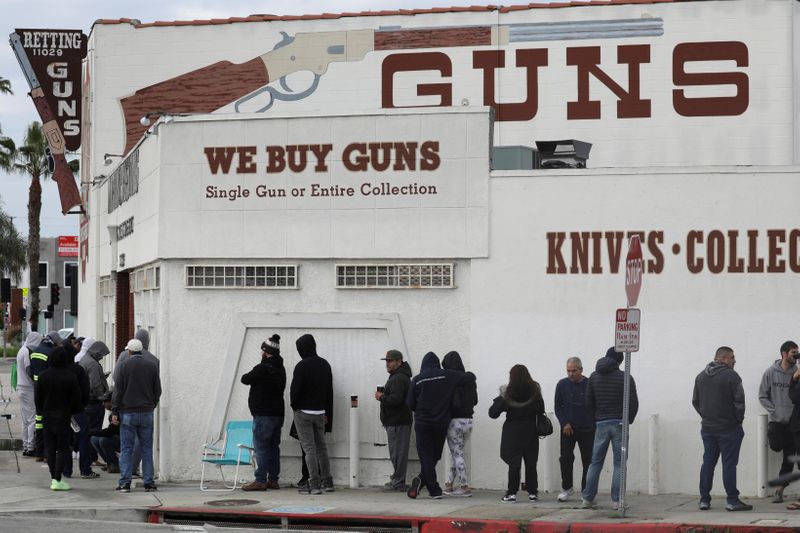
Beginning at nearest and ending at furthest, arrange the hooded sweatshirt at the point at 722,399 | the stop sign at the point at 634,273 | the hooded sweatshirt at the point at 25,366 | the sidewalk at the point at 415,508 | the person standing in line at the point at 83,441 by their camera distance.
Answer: the sidewalk at the point at 415,508 → the stop sign at the point at 634,273 → the hooded sweatshirt at the point at 722,399 → the person standing in line at the point at 83,441 → the hooded sweatshirt at the point at 25,366

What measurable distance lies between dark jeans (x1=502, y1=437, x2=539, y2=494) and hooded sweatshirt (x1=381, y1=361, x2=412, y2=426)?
1423 mm

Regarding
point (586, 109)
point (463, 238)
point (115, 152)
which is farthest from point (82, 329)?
point (463, 238)

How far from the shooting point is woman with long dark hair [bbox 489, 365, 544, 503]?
14539mm

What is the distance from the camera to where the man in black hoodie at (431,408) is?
14.8m

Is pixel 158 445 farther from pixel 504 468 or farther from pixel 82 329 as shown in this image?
pixel 82 329

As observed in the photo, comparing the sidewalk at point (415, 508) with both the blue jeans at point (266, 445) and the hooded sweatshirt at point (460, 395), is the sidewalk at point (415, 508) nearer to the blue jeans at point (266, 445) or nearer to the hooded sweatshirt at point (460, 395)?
the blue jeans at point (266, 445)

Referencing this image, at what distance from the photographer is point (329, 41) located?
25.2m

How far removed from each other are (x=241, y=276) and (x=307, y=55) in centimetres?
970

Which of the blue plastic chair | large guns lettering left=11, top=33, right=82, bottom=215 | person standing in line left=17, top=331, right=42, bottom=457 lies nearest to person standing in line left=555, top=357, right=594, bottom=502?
the blue plastic chair

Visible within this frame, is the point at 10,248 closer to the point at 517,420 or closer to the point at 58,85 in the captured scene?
the point at 58,85

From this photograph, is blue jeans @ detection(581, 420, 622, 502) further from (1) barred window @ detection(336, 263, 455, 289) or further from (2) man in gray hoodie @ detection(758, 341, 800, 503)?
(1) barred window @ detection(336, 263, 455, 289)

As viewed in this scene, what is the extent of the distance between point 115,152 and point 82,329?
16.0ft

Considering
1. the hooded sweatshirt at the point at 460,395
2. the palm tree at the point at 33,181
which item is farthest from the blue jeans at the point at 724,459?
the palm tree at the point at 33,181

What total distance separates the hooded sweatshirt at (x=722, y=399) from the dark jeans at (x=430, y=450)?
306cm
